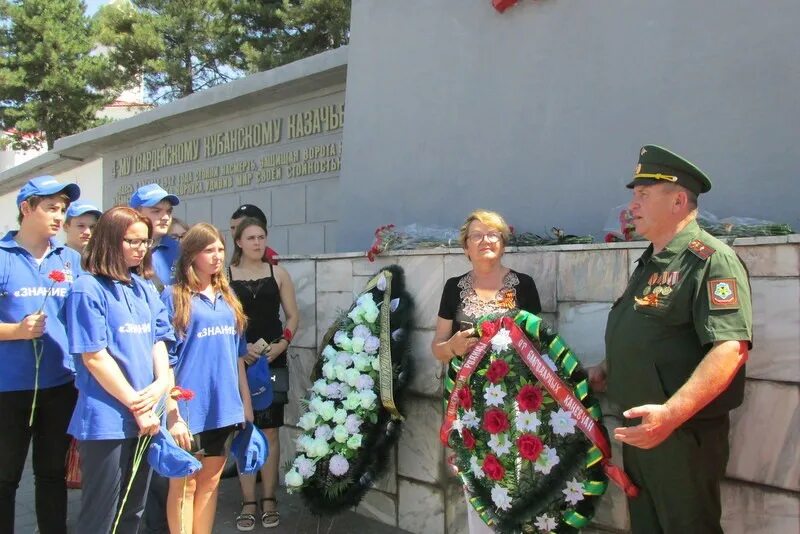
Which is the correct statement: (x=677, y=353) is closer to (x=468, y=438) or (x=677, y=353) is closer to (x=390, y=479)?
(x=468, y=438)

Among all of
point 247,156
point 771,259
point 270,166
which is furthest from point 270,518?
point 247,156

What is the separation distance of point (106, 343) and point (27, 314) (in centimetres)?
79

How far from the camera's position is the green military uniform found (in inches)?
90.0

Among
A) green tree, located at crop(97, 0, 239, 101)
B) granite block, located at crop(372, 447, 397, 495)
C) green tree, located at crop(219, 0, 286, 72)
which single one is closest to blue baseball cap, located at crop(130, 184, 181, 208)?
granite block, located at crop(372, 447, 397, 495)

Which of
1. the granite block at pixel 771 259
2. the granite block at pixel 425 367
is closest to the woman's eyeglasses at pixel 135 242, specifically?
the granite block at pixel 425 367

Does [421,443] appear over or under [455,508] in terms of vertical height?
over

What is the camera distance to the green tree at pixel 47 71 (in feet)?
64.6

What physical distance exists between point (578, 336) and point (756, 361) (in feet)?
2.55

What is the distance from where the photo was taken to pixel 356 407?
3768 millimetres

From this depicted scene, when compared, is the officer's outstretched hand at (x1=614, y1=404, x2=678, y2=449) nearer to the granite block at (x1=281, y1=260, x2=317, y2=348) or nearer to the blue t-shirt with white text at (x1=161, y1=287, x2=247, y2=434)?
the blue t-shirt with white text at (x1=161, y1=287, x2=247, y2=434)

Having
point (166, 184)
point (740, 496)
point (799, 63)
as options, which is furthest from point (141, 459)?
point (166, 184)

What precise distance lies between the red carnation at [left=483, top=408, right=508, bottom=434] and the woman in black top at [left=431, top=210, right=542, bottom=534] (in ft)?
0.94

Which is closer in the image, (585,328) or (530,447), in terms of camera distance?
Answer: (530,447)

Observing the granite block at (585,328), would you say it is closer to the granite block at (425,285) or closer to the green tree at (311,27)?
the granite block at (425,285)
